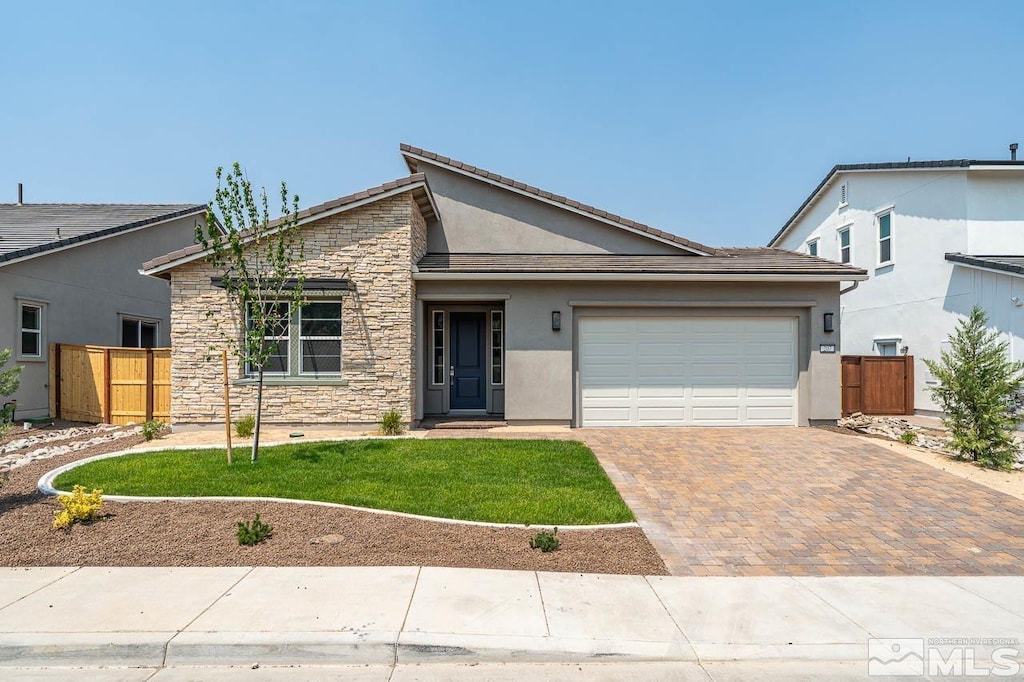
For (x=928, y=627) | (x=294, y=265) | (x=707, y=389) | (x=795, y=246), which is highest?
(x=795, y=246)

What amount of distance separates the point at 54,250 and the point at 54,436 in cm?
530

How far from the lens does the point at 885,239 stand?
54.1ft

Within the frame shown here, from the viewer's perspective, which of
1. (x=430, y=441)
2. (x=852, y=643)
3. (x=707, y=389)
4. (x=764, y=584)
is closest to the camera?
(x=852, y=643)

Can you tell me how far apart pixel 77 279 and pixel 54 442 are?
237 inches

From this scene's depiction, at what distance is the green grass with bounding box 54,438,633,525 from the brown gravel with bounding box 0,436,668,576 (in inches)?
15.1

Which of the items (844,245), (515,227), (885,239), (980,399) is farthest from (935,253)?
(515,227)

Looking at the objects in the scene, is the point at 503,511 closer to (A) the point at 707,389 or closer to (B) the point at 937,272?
(A) the point at 707,389

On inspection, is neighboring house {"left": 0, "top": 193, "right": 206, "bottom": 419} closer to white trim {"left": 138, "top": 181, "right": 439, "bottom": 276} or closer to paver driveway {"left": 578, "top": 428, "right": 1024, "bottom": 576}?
white trim {"left": 138, "top": 181, "right": 439, "bottom": 276}

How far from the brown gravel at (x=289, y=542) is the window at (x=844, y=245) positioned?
651 inches

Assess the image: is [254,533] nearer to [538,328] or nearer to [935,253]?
[538,328]

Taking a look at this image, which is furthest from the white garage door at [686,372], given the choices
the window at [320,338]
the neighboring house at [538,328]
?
the window at [320,338]

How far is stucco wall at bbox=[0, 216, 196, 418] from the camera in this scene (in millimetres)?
12977

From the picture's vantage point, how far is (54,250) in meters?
13.7

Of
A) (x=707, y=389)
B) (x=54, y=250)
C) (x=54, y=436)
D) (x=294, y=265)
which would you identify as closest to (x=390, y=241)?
(x=294, y=265)
